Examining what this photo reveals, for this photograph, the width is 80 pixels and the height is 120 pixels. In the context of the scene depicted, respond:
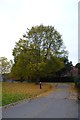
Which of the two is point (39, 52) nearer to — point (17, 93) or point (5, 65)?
point (5, 65)

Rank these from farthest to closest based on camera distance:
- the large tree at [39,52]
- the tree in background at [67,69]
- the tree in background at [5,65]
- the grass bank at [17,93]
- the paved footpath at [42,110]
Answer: the tree in background at [67,69], the tree in background at [5,65], the large tree at [39,52], the grass bank at [17,93], the paved footpath at [42,110]

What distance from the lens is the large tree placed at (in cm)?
7138

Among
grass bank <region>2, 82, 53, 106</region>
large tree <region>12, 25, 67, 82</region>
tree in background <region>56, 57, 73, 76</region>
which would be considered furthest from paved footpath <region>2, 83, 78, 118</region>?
tree in background <region>56, 57, 73, 76</region>

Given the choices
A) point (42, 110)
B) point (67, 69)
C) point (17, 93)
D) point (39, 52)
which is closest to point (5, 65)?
point (67, 69)

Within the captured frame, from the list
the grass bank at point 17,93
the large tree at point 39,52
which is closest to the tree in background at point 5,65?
the large tree at point 39,52

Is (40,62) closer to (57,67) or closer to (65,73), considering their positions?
(57,67)

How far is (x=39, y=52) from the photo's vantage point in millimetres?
72625

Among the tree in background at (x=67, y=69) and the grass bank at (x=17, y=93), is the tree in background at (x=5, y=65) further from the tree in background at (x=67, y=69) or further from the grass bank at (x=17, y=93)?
the grass bank at (x=17, y=93)

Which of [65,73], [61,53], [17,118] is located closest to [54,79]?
[65,73]

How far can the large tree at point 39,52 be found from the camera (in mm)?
71375

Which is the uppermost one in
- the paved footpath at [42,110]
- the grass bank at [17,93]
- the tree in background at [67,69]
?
the tree in background at [67,69]

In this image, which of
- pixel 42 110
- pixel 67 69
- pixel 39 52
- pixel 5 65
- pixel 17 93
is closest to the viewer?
pixel 42 110

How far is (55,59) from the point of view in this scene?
72062mm

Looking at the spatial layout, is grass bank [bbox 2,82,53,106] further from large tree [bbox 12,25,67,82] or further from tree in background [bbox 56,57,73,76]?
tree in background [bbox 56,57,73,76]
